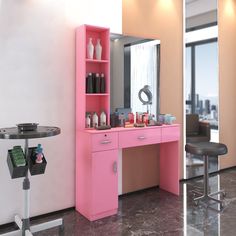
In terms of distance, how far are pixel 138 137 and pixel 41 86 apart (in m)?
1.20

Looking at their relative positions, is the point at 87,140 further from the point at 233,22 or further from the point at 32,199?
the point at 233,22

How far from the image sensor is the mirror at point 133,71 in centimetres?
333

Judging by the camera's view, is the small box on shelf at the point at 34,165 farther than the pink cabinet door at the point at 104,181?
No

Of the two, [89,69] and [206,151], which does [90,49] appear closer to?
[89,69]

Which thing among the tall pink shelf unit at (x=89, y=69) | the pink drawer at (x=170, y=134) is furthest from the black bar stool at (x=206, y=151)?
the tall pink shelf unit at (x=89, y=69)

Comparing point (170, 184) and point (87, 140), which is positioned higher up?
point (87, 140)

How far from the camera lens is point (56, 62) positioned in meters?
2.91

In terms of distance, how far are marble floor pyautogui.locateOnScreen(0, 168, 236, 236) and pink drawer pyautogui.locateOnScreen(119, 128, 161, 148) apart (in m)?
0.75

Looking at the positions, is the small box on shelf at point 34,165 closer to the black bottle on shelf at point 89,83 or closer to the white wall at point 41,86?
the white wall at point 41,86

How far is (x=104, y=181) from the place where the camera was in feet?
9.50

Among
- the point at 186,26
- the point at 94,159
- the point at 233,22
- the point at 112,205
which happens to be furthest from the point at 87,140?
the point at 233,22

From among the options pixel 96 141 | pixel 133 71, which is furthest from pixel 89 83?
pixel 133 71

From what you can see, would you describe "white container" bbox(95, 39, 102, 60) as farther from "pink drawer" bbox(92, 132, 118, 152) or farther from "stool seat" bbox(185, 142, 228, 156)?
"stool seat" bbox(185, 142, 228, 156)

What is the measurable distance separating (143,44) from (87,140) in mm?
1550
